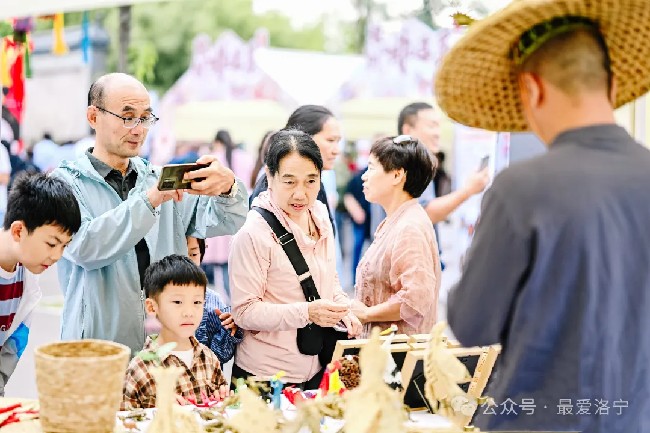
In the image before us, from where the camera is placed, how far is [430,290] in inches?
112

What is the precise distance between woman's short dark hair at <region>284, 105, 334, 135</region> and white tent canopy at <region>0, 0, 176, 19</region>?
0.86 meters

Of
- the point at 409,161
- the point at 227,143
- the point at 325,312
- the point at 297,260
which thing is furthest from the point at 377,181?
the point at 227,143

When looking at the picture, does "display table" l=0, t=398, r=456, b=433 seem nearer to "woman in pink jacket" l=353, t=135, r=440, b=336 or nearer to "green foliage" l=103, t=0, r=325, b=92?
"woman in pink jacket" l=353, t=135, r=440, b=336

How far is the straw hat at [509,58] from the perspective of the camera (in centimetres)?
151

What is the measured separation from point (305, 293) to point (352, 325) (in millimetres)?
203

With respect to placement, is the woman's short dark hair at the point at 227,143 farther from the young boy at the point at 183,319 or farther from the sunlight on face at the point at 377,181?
the young boy at the point at 183,319

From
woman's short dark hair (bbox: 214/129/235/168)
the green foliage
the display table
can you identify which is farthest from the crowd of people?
the green foliage

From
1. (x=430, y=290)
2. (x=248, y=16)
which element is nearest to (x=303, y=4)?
(x=248, y=16)

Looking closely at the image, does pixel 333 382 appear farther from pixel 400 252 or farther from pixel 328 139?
pixel 328 139

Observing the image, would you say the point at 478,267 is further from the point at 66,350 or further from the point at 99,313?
the point at 99,313

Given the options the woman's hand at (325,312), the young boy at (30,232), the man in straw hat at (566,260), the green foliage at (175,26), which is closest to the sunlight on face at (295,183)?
the woman's hand at (325,312)

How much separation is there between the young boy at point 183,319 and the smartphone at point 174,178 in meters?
0.23

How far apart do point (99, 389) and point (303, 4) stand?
20.7m

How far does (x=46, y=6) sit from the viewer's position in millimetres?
3570
